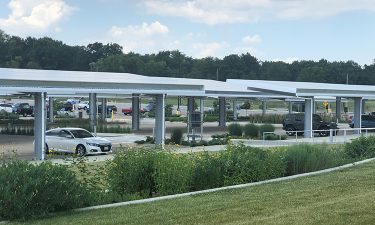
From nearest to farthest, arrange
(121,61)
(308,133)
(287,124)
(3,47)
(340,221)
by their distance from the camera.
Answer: (340,221) → (308,133) → (287,124) → (121,61) → (3,47)

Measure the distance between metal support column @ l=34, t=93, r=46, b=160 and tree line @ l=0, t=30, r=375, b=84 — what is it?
94.9m

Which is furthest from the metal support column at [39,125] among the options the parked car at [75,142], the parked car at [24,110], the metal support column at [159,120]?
the parked car at [24,110]

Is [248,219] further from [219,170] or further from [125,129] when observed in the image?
[125,129]

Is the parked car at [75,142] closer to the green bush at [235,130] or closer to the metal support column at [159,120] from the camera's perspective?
the metal support column at [159,120]

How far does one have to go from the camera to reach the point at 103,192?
11.8 metres

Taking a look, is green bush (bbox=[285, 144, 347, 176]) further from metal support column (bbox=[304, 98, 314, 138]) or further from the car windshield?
metal support column (bbox=[304, 98, 314, 138])

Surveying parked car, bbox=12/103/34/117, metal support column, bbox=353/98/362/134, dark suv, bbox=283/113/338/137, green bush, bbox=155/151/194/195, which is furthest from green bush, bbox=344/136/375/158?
parked car, bbox=12/103/34/117

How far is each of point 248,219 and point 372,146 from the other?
43.5 ft

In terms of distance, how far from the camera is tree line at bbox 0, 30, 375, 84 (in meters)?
124

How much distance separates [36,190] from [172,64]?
132952 millimetres

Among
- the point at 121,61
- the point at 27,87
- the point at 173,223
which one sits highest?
the point at 121,61

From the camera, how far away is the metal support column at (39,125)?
2475 cm

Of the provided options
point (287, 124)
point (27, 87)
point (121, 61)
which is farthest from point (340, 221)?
point (121, 61)

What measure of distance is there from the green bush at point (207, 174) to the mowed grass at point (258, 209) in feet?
3.31
